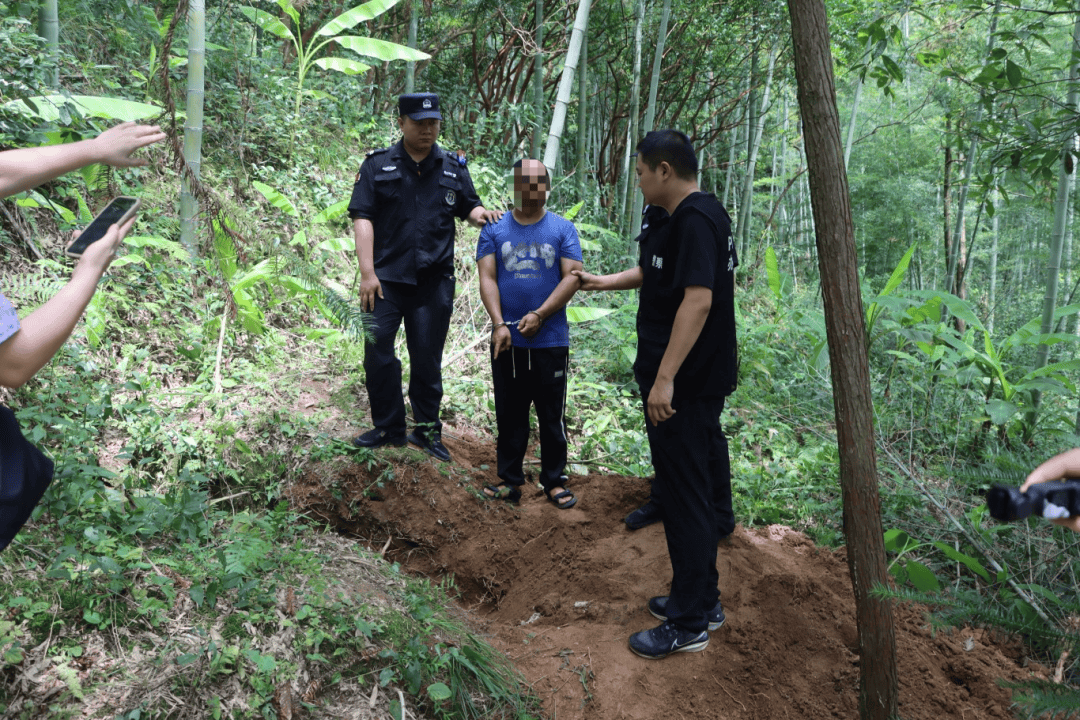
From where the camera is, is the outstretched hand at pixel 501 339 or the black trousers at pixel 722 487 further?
the outstretched hand at pixel 501 339

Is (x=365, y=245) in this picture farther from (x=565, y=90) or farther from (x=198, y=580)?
(x=565, y=90)

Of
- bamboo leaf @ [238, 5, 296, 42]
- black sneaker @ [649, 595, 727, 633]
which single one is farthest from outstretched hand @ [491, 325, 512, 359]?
bamboo leaf @ [238, 5, 296, 42]

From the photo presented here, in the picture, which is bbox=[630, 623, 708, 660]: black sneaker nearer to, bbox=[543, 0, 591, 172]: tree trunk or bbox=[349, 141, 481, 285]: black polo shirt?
bbox=[349, 141, 481, 285]: black polo shirt

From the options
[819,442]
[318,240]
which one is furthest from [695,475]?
[318,240]

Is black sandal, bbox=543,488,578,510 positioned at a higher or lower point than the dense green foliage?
lower

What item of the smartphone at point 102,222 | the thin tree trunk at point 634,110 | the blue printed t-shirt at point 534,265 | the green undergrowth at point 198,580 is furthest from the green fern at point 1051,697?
the thin tree trunk at point 634,110

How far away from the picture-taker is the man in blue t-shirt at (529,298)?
373cm

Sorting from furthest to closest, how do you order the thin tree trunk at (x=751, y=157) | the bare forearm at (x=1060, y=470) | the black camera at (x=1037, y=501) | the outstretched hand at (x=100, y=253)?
the thin tree trunk at (x=751, y=157)
the outstretched hand at (x=100, y=253)
the bare forearm at (x=1060, y=470)
the black camera at (x=1037, y=501)

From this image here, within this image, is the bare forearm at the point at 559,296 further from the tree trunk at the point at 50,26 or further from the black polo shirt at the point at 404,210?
the tree trunk at the point at 50,26

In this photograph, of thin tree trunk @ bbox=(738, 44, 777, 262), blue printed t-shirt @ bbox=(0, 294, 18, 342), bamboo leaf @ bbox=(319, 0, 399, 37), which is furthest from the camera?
thin tree trunk @ bbox=(738, 44, 777, 262)

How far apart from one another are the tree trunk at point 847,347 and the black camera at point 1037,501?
3.00 feet

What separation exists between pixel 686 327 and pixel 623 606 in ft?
4.35

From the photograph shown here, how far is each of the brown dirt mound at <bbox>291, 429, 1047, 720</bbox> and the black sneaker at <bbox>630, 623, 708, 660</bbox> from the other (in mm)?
36

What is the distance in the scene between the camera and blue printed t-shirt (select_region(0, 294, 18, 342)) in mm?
1482
